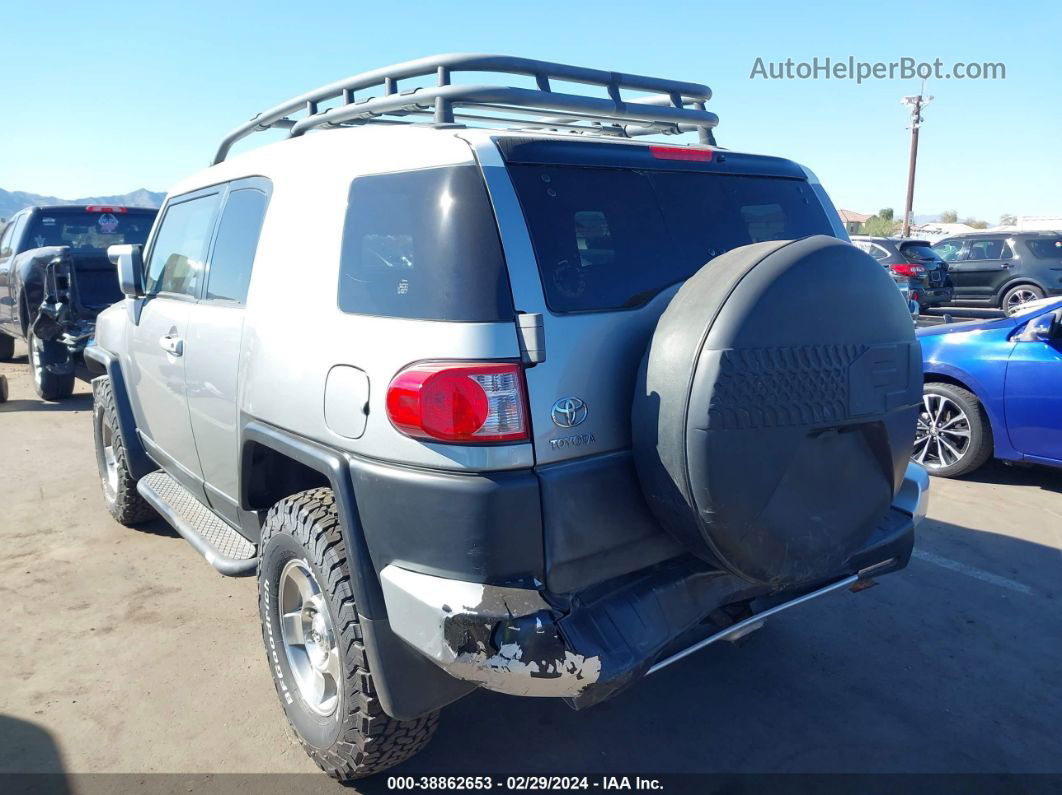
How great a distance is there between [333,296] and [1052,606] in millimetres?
3701

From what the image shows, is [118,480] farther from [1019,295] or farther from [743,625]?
[1019,295]

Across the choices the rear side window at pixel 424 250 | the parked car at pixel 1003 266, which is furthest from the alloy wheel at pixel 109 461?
the parked car at pixel 1003 266

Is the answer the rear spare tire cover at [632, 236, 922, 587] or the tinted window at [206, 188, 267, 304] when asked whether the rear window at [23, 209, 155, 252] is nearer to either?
the tinted window at [206, 188, 267, 304]

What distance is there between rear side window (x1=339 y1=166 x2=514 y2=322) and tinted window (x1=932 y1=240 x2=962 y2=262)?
17.5m

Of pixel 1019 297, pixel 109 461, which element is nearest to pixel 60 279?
pixel 109 461

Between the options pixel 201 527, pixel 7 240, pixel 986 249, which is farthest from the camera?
pixel 986 249

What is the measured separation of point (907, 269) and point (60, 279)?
14.2 meters

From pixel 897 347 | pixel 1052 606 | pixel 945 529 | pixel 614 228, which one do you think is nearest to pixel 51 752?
pixel 614 228

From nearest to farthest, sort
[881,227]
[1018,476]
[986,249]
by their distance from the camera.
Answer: [1018,476], [986,249], [881,227]

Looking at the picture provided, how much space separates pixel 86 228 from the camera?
9664mm

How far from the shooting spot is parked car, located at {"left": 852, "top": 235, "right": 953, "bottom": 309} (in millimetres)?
15859

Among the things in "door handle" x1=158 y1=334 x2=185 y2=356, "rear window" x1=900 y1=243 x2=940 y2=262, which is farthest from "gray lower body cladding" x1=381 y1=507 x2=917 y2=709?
"rear window" x1=900 y1=243 x2=940 y2=262

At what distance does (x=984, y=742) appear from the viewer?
2.95m

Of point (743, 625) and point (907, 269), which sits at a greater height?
point (907, 269)
